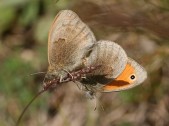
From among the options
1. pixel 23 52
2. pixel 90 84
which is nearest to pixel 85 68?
pixel 90 84

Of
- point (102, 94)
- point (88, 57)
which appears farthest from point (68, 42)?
point (102, 94)

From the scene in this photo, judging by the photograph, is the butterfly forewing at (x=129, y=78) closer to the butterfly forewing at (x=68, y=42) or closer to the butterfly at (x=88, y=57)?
the butterfly at (x=88, y=57)

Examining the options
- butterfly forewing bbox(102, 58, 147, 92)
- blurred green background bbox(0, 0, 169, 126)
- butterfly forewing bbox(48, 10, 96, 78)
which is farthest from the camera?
blurred green background bbox(0, 0, 169, 126)

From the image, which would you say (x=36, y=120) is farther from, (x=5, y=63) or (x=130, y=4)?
(x=130, y=4)

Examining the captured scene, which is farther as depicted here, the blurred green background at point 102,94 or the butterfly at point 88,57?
the blurred green background at point 102,94

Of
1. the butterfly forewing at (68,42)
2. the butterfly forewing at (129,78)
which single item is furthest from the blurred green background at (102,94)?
the butterfly forewing at (129,78)

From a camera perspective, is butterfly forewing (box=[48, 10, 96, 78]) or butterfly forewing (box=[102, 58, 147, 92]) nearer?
Answer: butterfly forewing (box=[102, 58, 147, 92])

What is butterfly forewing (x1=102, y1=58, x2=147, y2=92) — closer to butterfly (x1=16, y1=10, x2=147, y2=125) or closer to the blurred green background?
butterfly (x1=16, y1=10, x2=147, y2=125)

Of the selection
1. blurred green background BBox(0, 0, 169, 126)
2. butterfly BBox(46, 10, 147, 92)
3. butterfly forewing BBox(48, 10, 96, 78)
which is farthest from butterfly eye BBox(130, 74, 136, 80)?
blurred green background BBox(0, 0, 169, 126)

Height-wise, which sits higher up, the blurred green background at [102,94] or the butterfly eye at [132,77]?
the butterfly eye at [132,77]
